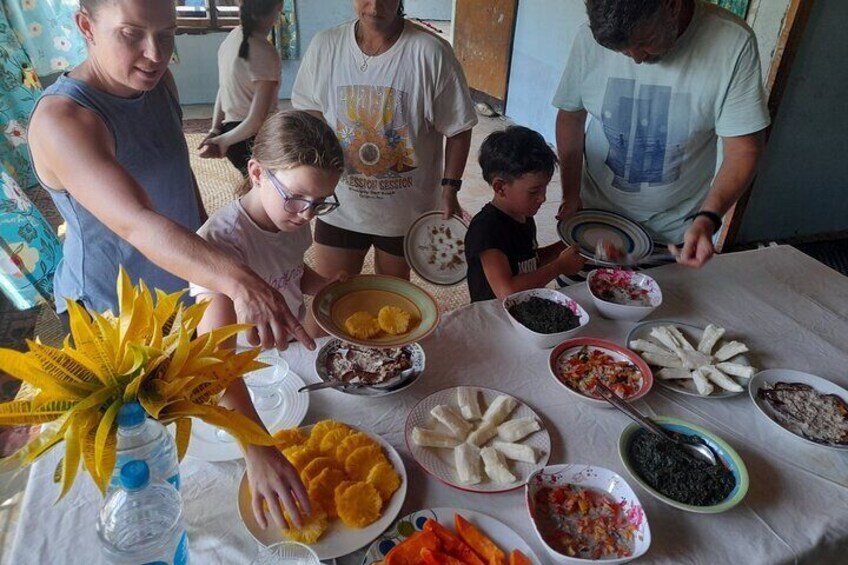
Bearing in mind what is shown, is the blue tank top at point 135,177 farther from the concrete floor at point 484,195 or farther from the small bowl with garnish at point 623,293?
the concrete floor at point 484,195

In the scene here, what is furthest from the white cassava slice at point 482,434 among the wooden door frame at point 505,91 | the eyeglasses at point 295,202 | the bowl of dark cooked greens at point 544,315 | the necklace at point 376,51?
the wooden door frame at point 505,91

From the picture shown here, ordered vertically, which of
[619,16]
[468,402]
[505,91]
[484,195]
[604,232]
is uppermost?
[619,16]

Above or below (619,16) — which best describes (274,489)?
below

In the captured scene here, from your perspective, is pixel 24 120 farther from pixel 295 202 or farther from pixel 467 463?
pixel 467 463

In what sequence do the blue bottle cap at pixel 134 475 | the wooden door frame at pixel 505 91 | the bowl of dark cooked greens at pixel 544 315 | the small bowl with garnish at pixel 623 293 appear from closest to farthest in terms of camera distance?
the blue bottle cap at pixel 134 475, the bowl of dark cooked greens at pixel 544 315, the small bowl with garnish at pixel 623 293, the wooden door frame at pixel 505 91

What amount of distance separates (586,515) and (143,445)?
33.3 inches

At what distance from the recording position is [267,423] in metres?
1.28

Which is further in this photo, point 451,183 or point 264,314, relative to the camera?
point 451,183

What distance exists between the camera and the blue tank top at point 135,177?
1.38 m

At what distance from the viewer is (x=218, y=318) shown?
1.30m

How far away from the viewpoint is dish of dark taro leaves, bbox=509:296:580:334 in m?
1.62

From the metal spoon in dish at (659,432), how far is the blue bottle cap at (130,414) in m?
1.05

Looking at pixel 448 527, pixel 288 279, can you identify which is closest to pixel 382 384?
pixel 448 527

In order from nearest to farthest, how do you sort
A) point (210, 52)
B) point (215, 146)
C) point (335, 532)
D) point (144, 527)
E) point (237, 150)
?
point (144, 527)
point (335, 532)
point (215, 146)
point (237, 150)
point (210, 52)
